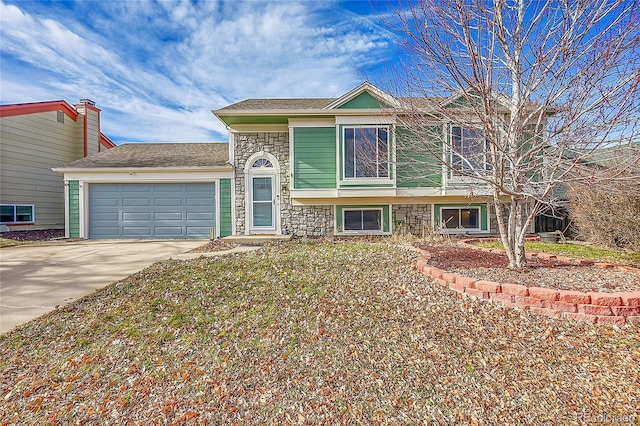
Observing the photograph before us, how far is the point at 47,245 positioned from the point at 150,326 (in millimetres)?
8505

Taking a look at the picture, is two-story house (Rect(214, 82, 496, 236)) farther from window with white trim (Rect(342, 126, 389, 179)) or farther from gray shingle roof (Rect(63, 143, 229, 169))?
gray shingle roof (Rect(63, 143, 229, 169))

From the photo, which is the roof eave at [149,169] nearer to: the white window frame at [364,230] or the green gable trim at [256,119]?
the green gable trim at [256,119]

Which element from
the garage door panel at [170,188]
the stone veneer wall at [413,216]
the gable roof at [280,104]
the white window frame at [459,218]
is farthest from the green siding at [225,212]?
the white window frame at [459,218]

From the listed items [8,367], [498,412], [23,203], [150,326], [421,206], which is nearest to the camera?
[498,412]

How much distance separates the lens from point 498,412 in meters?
2.05

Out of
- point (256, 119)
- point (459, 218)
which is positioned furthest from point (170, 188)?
point (459, 218)

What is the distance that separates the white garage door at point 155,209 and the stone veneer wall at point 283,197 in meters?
1.00

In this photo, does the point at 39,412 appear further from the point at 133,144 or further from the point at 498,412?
the point at 133,144

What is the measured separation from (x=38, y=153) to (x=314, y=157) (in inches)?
434

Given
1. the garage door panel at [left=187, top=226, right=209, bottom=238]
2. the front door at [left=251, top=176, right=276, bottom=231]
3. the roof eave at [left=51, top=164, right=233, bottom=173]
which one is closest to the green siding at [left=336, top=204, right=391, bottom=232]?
the front door at [left=251, top=176, right=276, bottom=231]

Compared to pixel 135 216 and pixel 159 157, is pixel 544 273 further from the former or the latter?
pixel 159 157

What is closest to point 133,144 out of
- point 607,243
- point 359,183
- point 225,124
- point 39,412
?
point 225,124

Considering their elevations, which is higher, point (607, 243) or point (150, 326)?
point (607, 243)

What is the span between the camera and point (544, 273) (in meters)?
4.12
